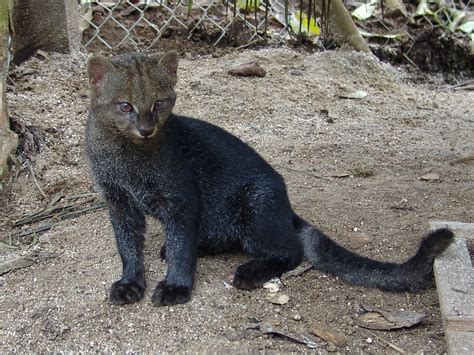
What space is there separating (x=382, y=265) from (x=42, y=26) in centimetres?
344

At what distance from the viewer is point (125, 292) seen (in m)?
3.60

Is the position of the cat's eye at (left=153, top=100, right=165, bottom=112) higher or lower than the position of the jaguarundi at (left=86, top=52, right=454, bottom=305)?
higher

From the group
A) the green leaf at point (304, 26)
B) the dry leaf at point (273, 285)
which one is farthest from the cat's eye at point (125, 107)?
the green leaf at point (304, 26)

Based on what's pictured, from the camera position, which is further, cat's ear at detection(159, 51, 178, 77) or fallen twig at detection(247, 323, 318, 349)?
cat's ear at detection(159, 51, 178, 77)

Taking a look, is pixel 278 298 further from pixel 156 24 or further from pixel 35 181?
pixel 156 24

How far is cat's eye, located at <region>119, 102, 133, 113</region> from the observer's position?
11.6 ft

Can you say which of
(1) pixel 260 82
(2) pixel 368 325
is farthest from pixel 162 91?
(1) pixel 260 82

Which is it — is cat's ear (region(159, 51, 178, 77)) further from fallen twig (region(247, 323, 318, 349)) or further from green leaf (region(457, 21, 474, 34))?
green leaf (region(457, 21, 474, 34))

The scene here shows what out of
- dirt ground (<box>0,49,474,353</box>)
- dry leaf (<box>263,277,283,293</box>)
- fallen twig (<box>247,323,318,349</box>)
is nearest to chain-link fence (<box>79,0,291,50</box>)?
dirt ground (<box>0,49,474,353</box>)

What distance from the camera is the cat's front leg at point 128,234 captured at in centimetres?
373

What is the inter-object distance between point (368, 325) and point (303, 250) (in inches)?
26.0

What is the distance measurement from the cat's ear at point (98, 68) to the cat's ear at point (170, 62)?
0.26 m

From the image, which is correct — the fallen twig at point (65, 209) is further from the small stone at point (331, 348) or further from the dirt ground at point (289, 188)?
the small stone at point (331, 348)

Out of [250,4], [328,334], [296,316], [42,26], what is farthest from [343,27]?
[328,334]
